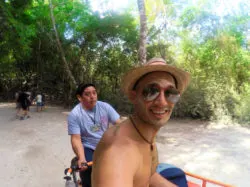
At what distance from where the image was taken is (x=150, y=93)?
45.7 inches

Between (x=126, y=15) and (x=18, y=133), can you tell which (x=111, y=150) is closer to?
(x=18, y=133)

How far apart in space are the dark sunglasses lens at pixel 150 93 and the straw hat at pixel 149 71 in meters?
0.07

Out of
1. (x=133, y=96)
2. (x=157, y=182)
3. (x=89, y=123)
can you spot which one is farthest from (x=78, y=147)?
(x=133, y=96)

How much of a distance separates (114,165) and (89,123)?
169cm

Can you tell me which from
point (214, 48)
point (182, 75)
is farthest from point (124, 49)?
point (182, 75)

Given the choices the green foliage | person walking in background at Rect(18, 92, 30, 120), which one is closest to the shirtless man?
the green foliage

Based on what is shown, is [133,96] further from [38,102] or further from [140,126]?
[38,102]

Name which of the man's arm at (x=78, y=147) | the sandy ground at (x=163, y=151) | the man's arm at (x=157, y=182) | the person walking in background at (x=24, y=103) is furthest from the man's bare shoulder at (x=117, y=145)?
the person walking in background at (x=24, y=103)

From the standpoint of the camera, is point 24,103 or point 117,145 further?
point 24,103

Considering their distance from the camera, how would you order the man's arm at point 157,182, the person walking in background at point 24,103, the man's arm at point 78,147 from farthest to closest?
the person walking in background at point 24,103
the man's arm at point 78,147
the man's arm at point 157,182

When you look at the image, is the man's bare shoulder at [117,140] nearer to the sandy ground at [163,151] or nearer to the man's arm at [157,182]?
the man's arm at [157,182]

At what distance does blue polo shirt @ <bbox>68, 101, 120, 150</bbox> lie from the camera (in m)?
2.57

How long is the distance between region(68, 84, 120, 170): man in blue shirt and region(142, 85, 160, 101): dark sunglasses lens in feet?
4.81

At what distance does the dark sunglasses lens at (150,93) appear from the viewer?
3.80ft
